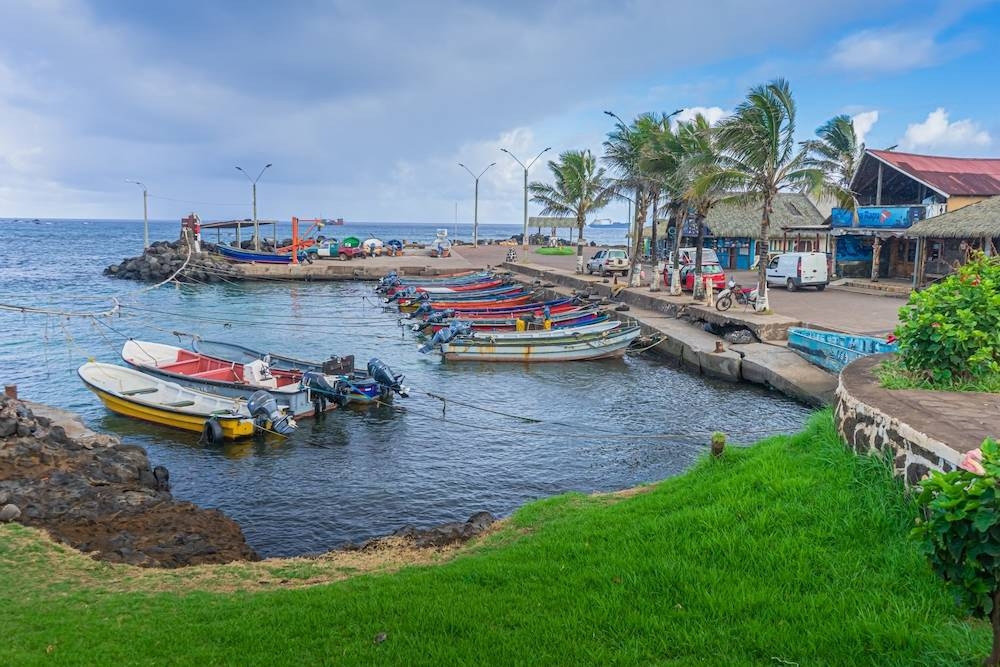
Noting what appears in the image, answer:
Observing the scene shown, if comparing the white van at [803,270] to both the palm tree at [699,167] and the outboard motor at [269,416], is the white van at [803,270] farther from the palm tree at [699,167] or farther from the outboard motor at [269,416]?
the outboard motor at [269,416]

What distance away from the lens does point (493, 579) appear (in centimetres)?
696

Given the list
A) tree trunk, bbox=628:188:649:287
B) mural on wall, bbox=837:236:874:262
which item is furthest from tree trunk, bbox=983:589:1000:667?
mural on wall, bbox=837:236:874:262

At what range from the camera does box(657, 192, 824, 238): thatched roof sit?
148ft

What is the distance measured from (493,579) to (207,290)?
166 ft

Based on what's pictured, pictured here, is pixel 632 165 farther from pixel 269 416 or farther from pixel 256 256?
pixel 256 256

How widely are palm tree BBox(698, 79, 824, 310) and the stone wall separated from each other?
652 inches

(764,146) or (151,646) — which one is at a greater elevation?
(764,146)

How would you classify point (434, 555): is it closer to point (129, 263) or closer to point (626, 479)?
point (626, 479)

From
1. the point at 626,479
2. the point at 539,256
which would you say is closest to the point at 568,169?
the point at 539,256

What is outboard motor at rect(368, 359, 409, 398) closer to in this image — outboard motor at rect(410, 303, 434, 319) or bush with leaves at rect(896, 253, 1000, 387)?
bush with leaves at rect(896, 253, 1000, 387)

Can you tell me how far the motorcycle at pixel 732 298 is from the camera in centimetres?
2858

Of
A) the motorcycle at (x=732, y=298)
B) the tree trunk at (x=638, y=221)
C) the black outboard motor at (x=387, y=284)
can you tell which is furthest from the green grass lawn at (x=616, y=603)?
the black outboard motor at (x=387, y=284)

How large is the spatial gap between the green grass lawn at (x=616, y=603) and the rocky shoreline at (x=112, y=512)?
1.48 meters

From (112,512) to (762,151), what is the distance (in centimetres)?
2284
